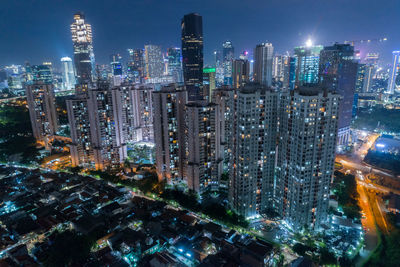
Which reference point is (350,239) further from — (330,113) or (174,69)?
(174,69)

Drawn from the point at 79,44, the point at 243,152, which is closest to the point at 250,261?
the point at 243,152

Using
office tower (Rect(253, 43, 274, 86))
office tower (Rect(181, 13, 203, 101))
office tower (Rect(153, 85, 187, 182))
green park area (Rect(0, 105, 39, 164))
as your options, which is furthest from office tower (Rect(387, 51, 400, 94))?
green park area (Rect(0, 105, 39, 164))

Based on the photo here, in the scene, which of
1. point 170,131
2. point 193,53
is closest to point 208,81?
point 193,53

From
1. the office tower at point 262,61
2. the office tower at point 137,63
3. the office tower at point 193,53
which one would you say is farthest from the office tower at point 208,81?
the office tower at point 137,63

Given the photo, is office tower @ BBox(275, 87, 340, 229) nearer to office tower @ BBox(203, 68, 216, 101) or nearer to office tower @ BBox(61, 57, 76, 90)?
office tower @ BBox(203, 68, 216, 101)

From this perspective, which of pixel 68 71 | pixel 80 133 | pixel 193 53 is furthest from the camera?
pixel 68 71

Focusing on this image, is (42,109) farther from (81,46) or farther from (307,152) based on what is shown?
(81,46)
